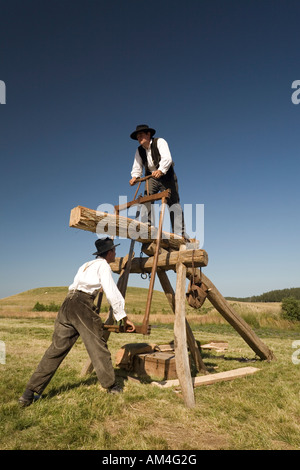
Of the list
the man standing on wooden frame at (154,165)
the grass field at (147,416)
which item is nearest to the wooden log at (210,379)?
the grass field at (147,416)

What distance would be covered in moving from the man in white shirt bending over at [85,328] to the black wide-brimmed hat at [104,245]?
0.98 feet

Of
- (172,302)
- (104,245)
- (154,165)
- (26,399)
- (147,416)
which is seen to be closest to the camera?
(147,416)

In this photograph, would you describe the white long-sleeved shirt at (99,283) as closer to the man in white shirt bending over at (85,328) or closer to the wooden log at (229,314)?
the man in white shirt bending over at (85,328)

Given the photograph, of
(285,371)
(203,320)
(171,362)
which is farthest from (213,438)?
(203,320)

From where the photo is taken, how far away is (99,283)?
4.97 meters

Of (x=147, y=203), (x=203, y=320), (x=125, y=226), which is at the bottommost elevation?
(x=203, y=320)

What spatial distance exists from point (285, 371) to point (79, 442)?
5.89 m

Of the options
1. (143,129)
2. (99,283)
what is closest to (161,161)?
(143,129)

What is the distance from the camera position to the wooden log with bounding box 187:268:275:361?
6.71 metres

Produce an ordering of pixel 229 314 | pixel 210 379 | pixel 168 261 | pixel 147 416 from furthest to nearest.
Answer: pixel 229 314, pixel 210 379, pixel 168 261, pixel 147 416

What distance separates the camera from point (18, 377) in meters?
6.01

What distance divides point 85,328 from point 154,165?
3460 mm

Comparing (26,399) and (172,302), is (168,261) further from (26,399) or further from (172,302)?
(26,399)
